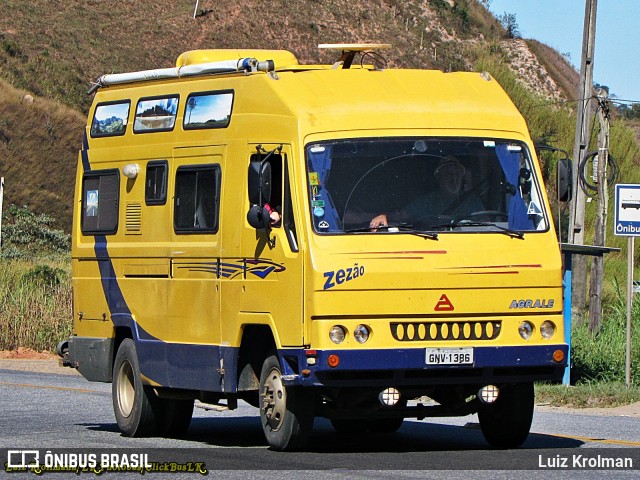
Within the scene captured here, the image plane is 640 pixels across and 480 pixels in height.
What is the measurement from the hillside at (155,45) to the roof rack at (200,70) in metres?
37.9

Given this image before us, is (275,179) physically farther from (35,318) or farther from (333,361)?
(35,318)

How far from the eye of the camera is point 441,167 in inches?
489

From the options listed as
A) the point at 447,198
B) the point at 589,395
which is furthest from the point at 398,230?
the point at 589,395

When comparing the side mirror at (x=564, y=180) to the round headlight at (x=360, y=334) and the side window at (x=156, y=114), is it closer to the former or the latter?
the round headlight at (x=360, y=334)

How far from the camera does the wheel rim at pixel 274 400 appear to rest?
475 inches

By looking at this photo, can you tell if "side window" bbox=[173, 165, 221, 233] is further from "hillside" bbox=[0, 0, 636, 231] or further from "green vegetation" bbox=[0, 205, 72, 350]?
"hillside" bbox=[0, 0, 636, 231]

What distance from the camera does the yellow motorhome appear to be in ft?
38.3

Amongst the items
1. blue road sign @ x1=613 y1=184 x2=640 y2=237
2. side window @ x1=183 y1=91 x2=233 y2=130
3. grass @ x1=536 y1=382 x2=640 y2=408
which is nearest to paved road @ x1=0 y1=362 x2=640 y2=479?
grass @ x1=536 y1=382 x2=640 y2=408

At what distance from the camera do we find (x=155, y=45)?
86.8 m

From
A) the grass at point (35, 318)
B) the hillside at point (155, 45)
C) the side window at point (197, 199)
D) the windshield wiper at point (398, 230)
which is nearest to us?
the windshield wiper at point (398, 230)

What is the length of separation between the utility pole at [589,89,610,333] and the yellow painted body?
1177 centimetres

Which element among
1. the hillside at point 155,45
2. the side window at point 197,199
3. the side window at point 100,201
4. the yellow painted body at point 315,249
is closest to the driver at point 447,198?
the yellow painted body at point 315,249

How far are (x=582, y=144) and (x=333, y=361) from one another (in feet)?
53.2

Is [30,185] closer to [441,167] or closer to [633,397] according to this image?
[633,397]
